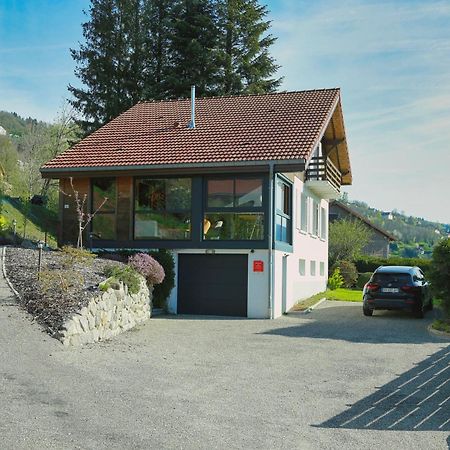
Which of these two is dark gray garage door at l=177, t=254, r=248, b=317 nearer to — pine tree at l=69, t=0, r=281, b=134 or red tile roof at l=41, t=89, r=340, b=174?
red tile roof at l=41, t=89, r=340, b=174

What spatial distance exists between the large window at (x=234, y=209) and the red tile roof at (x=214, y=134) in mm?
805

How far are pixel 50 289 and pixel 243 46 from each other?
2915 cm

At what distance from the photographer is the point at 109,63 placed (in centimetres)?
3878

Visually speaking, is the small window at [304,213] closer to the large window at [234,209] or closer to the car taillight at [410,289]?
the large window at [234,209]

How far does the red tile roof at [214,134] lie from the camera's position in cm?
1972

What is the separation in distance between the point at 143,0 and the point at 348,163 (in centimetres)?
1823

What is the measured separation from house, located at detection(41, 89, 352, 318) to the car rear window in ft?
9.92

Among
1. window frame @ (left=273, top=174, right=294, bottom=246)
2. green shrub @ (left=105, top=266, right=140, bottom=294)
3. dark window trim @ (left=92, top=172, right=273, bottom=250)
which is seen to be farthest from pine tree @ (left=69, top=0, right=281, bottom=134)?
green shrub @ (left=105, top=266, right=140, bottom=294)

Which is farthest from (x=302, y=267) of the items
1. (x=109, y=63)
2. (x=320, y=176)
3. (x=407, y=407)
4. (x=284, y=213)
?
(x=109, y=63)

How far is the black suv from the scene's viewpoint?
60.0 feet

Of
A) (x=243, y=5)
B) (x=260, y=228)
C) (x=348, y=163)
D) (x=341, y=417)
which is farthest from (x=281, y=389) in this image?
(x=243, y=5)

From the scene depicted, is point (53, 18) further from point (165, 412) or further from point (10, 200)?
point (10, 200)

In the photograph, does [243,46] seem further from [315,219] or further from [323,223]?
[315,219]

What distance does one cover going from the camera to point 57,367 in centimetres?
930
